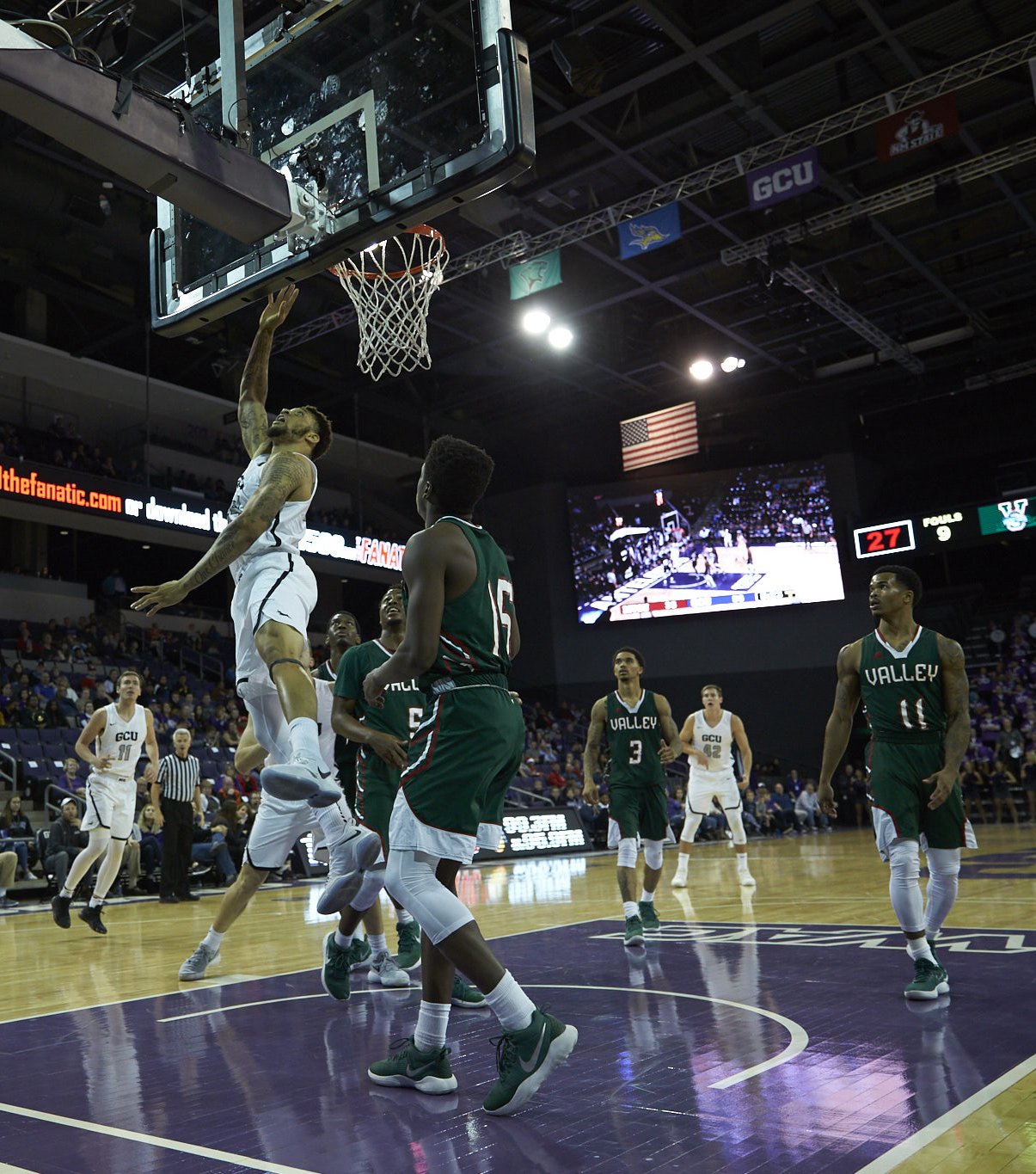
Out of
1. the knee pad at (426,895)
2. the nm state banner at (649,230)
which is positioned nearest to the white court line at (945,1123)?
the knee pad at (426,895)

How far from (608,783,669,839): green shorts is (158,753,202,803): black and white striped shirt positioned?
Result: 626cm

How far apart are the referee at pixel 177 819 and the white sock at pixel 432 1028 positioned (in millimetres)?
8846

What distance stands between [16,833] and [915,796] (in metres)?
11.5

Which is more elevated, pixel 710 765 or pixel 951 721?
pixel 951 721

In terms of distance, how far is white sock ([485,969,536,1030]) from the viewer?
3.20m

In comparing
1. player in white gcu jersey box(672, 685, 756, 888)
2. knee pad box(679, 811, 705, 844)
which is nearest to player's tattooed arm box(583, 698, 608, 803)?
player in white gcu jersey box(672, 685, 756, 888)

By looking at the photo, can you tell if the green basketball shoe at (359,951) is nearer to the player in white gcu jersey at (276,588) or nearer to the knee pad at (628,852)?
the player in white gcu jersey at (276,588)

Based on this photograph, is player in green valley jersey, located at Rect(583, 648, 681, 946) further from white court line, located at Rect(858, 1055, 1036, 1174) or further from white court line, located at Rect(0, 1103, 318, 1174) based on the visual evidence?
white court line, located at Rect(0, 1103, 318, 1174)

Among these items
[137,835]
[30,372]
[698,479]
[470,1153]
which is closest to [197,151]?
[470,1153]

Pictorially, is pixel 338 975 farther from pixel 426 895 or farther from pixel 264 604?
pixel 426 895

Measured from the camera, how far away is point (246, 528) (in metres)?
4.73

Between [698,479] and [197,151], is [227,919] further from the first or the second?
[698,479]

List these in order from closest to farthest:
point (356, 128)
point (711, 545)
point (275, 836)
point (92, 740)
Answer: point (275, 836)
point (356, 128)
point (92, 740)
point (711, 545)

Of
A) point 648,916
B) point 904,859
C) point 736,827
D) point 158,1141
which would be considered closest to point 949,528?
point 736,827
